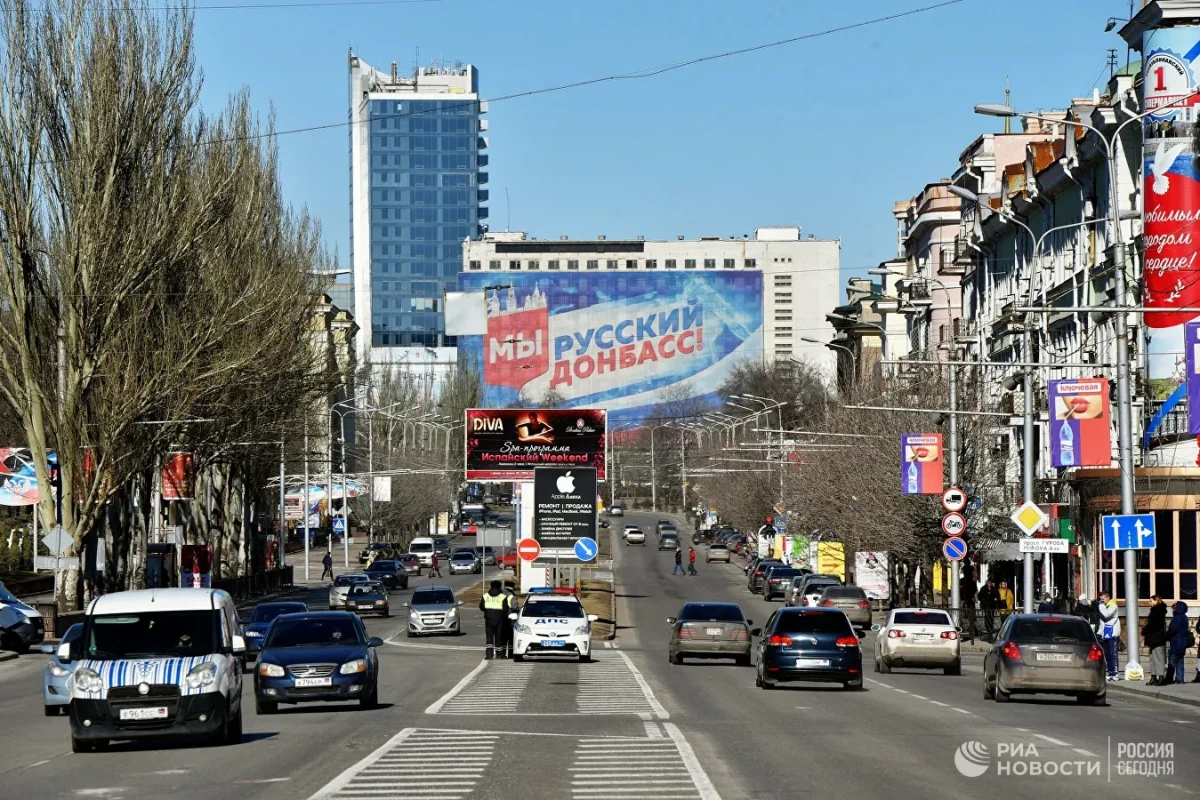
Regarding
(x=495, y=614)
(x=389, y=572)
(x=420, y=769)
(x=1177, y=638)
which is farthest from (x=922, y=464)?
(x=389, y=572)

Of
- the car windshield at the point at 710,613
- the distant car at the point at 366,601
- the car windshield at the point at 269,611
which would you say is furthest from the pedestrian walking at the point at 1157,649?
the distant car at the point at 366,601

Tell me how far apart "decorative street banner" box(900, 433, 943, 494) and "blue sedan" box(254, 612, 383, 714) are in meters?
24.9

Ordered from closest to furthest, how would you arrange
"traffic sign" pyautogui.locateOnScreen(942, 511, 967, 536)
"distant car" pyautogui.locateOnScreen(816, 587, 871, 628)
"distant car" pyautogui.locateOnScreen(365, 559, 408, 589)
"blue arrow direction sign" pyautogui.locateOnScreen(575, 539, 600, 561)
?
"traffic sign" pyautogui.locateOnScreen(942, 511, 967, 536) < "distant car" pyautogui.locateOnScreen(816, 587, 871, 628) < "blue arrow direction sign" pyautogui.locateOnScreen(575, 539, 600, 561) < "distant car" pyautogui.locateOnScreen(365, 559, 408, 589)

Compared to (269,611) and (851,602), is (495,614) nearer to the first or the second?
(269,611)

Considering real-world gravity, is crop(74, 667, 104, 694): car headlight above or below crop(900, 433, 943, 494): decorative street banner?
below

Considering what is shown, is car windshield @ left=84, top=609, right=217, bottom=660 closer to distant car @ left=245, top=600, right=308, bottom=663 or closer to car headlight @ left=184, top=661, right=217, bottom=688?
car headlight @ left=184, top=661, right=217, bottom=688

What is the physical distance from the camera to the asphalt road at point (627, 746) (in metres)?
16.2

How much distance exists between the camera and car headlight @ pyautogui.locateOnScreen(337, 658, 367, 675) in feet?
87.2

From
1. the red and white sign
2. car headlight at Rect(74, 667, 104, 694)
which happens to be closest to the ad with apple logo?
the red and white sign

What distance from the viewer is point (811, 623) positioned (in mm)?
32688

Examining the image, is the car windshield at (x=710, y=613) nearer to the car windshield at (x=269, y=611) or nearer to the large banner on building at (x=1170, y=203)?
the car windshield at (x=269, y=611)

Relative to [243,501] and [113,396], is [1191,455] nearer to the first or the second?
[113,396]

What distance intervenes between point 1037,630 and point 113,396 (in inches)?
1407

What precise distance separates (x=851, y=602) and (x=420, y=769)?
149ft
